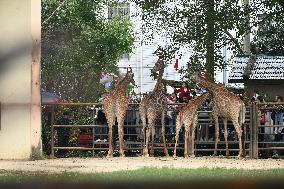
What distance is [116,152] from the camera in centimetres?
1490

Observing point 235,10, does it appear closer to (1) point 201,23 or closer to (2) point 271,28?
(1) point 201,23

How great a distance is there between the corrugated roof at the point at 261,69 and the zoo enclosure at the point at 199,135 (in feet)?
9.08

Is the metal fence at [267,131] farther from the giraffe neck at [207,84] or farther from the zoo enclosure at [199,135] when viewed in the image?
the giraffe neck at [207,84]

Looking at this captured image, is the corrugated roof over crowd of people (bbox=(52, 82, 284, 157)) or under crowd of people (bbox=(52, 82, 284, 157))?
over

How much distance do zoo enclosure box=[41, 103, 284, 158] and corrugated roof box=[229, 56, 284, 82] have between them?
9.08ft

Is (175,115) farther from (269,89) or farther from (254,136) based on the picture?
(269,89)

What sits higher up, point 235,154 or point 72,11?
point 72,11

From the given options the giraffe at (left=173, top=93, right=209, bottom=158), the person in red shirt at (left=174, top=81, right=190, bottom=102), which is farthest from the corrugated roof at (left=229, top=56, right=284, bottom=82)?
the giraffe at (left=173, top=93, right=209, bottom=158)

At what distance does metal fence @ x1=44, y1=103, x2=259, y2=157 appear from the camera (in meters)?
14.3

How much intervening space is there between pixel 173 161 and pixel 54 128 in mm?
2701

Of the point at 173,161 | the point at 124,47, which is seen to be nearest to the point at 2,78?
the point at 173,161

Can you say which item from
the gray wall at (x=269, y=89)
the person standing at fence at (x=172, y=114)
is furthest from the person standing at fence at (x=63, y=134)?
the gray wall at (x=269, y=89)

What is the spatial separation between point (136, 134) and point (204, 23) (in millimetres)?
8558

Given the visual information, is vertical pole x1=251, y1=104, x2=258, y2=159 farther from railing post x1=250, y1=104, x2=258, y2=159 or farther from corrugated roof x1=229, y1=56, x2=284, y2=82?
corrugated roof x1=229, y1=56, x2=284, y2=82
